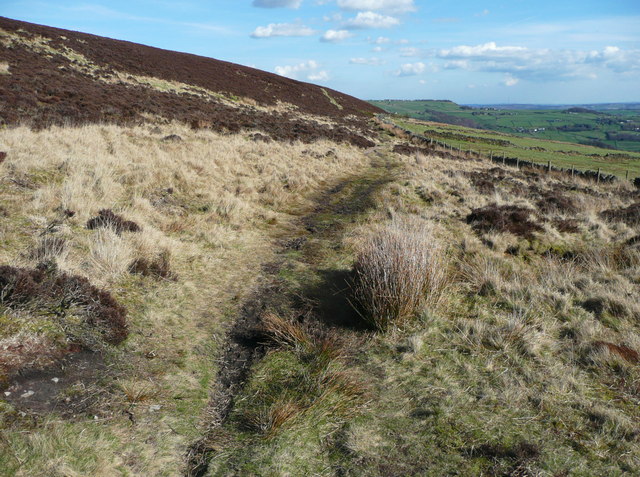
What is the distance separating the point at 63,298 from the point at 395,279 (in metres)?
4.27

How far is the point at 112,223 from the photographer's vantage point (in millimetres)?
7789

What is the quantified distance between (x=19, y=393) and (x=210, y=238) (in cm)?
500

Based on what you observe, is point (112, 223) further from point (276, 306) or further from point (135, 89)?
point (135, 89)

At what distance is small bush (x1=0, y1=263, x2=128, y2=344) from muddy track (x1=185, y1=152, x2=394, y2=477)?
1364mm

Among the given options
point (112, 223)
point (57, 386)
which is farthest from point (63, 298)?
point (112, 223)

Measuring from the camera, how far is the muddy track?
4035 mm

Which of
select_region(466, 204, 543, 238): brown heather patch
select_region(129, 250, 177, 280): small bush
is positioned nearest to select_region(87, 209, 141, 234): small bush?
Answer: select_region(129, 250, 177, 280): small bush

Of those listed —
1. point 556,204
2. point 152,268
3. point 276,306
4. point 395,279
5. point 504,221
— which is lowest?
point 276,306

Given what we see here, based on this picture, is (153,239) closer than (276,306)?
No

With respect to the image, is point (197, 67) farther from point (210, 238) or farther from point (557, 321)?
point (557, 321)

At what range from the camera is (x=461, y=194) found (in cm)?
1529

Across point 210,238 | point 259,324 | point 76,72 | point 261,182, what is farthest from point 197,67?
point 259,324

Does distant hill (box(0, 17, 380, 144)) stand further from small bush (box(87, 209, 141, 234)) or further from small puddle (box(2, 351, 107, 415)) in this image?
small puddle (box(2, 351, 107, 415))

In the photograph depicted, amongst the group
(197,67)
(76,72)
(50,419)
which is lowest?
(50,419)
